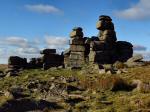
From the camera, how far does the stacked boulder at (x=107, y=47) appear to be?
212 ft

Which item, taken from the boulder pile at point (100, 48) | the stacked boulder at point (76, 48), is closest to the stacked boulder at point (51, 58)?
the boulder pile at point (100, 48)

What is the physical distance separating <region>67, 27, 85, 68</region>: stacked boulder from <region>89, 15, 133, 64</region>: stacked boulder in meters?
3.69

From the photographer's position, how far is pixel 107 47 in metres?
66.6

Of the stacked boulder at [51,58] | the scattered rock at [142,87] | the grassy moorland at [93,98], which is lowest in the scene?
the grassy moorland at [93,98]

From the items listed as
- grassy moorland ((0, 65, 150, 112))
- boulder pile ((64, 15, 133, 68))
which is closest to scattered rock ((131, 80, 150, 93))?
grassy moorland ((0, 65, 150, 112))

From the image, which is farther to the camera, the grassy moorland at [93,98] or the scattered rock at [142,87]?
the scattered rock at [142,87]

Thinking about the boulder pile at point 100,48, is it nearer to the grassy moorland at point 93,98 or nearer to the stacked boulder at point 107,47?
the stacked boulder at point 107,47

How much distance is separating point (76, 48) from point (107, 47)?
677cm

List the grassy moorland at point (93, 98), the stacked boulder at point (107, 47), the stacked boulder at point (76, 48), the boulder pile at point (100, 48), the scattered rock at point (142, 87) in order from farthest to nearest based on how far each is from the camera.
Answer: the stacked boulder at point (76, 48) → the boulder pile at point (100, 48) → the stacked boulder at point (107, 47) → the scattered rock at point (142, 87) → the grassy moorland at point (93, 98)

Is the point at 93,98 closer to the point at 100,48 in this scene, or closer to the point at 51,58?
the point at 100,48

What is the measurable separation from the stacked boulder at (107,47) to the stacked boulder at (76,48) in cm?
369

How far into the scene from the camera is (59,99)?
2853cm

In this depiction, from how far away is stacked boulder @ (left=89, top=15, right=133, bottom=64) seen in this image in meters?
64.8

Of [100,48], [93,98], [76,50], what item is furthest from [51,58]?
[93,98]
